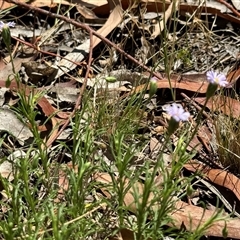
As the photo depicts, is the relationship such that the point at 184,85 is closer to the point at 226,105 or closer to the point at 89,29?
the point at 226,105

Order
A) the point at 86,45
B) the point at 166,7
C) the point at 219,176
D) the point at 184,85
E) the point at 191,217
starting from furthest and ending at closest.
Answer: the point at 166,7, the point at 86,45, the point at 184,85, the point at 219,176, the point at 191,217

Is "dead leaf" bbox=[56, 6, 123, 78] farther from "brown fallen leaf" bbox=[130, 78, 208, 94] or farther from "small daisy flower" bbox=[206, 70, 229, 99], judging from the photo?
"small daisy flower" bbox=[206, 70, 229, 99]

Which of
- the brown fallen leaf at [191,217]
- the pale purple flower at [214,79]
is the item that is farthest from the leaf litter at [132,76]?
the pale purple flower at [214,79]

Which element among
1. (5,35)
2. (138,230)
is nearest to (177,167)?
(138,230)

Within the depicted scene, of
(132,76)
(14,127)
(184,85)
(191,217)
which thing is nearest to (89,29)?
(132,76)

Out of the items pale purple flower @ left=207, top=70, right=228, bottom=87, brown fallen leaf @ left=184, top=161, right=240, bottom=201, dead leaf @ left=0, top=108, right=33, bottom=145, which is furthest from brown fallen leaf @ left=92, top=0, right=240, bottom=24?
pale purple flower @ left=207, top=70, right=228, bottom=87

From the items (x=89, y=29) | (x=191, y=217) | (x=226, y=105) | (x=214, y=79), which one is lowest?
(x=191, y=217)

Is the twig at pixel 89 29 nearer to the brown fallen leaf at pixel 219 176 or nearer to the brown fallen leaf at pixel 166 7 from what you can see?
the brown fallen leaf at pixel 166 7

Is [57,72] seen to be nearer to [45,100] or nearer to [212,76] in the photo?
[45,100]
